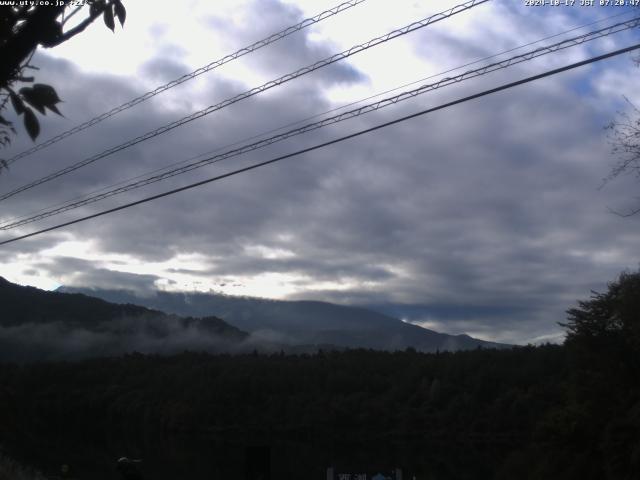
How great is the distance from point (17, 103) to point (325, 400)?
339 feet

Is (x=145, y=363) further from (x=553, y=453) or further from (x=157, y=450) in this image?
(x=553, y=453)

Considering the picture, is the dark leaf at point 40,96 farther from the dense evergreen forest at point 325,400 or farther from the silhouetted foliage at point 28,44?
the dense evergreen forest at point 325,400

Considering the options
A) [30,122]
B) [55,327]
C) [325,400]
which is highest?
[55,327]

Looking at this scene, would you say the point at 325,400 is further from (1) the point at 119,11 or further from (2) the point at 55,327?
(1) the point at 119,11

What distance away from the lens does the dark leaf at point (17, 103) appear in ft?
11.2

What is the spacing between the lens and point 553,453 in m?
31.6

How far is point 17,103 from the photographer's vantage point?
11.2 feet

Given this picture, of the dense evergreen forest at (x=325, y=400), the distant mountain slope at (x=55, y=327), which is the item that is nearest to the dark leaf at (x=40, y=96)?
the dense evergreen forest at (x=325, y=400)

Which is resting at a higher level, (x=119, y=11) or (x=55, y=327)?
(x=55, y=327)

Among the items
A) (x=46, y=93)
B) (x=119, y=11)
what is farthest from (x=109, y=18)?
(x=46, y=93)

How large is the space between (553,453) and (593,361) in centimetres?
452

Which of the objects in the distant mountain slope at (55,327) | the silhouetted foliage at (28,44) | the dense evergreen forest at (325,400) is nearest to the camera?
the silhouetted foliage at (28,44)

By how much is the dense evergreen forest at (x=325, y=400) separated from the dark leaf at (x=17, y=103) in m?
36.6

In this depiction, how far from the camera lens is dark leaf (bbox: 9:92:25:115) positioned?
11.2 ft
